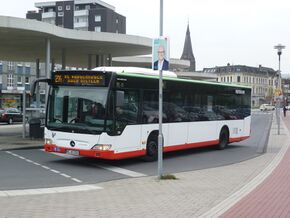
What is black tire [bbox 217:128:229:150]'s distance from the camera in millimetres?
20031

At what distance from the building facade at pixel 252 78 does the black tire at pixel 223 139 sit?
12389cm

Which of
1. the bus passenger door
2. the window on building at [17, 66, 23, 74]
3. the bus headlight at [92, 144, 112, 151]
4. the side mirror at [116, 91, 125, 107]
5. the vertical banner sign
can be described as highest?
the window on building at [17, 66, 23, 74]

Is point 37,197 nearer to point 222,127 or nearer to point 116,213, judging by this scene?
point 116,213

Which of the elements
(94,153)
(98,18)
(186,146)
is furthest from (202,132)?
(98,18)

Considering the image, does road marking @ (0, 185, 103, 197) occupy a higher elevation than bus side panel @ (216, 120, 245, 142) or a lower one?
lower

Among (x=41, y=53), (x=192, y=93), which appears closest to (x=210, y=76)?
(x=41, y=53)

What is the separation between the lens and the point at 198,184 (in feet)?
36.5

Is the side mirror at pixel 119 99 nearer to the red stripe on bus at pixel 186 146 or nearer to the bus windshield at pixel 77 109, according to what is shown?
the bus windshield at pixel 77 109

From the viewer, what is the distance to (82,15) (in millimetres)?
118938

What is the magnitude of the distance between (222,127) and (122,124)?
23.4 feet

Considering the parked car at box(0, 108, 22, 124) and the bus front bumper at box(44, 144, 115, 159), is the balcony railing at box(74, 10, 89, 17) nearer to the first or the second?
the parked car at box(0, 108, 22, 124)

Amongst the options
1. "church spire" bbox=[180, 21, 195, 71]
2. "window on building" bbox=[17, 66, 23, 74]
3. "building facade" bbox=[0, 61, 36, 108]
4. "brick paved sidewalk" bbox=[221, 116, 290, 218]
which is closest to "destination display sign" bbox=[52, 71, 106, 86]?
"brick paved sidewalk" bbox=[221, 116, 290, 218]

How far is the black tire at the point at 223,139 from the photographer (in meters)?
20.0

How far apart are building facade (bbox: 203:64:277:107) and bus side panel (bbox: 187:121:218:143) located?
125388 mm
